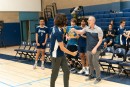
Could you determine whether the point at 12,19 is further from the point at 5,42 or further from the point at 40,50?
the point at 40,50

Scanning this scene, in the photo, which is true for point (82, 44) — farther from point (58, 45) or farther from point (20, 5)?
point (20, 5)

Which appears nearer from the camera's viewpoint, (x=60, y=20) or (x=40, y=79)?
(x=60, y=20)

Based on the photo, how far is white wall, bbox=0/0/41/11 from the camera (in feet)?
48.2

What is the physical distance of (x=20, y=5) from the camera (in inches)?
611

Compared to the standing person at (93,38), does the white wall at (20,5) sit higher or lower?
higher

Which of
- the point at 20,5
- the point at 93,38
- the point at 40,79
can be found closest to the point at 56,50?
the point at 93,38

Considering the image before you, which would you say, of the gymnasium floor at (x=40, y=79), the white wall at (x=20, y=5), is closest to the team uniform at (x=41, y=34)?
the gymnasium floor at (x=40, y=79)

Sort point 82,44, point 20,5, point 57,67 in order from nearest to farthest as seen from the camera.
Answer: point 57,67
point 82,44
point 20,5

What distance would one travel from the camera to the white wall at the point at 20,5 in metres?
14.7

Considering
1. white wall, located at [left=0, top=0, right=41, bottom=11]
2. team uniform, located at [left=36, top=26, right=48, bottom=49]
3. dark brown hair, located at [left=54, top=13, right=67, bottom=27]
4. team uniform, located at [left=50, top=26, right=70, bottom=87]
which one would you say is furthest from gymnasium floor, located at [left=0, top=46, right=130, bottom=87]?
white wall, located at [left=0, top=0, right=41, bottom=11]

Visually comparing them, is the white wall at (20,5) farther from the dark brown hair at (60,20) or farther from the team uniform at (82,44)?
the dark brown hair at (60,20)

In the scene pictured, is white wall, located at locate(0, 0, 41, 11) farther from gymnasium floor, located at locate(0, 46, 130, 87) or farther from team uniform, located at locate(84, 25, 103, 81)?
team uniform, located at locate(84, 25, 103, 81)

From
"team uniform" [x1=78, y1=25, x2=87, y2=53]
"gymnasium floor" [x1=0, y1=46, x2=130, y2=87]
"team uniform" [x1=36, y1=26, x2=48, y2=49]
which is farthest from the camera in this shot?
"team uniform" [x1=36, y1=26, x2=48, y2=49]

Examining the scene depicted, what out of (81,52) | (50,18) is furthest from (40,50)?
(50,18)
